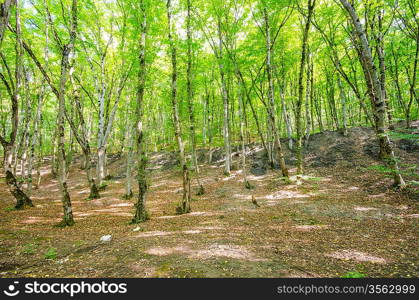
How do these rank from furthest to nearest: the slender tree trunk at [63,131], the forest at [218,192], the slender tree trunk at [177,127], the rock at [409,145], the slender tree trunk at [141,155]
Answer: the rock at [409,145], the slender tree trunk at [177,127], the slender tree trunk at [141,155], the slender tree trunk at [63,131], the forest at [218,192]

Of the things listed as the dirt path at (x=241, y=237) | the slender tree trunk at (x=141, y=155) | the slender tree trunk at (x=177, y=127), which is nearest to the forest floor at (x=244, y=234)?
the dirt path at (x=241, y=237)

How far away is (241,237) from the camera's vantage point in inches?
235

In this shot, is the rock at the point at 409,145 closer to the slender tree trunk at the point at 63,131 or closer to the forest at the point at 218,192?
the forest at the point at 218,192

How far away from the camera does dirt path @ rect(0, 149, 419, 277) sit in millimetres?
4172

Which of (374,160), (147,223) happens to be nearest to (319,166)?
(374,160)

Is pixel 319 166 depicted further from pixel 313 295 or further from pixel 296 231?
pixel 313 295

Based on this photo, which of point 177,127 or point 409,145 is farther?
point 409,145

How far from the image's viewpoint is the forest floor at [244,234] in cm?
420

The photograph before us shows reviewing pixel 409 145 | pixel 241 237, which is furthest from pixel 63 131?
pixel 409 145

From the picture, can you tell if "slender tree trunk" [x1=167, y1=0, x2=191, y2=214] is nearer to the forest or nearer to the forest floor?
the forest

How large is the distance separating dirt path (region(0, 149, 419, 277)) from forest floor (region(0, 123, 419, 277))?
26 mm

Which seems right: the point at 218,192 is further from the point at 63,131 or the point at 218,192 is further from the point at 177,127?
the point at 63,131

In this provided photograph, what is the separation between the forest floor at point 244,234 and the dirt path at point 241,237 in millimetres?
26

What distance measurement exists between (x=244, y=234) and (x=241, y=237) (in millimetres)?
362
